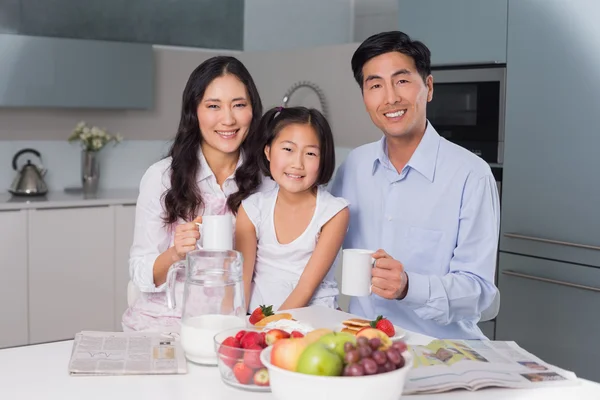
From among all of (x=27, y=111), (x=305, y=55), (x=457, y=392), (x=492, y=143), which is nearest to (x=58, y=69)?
(x=27, y=111)

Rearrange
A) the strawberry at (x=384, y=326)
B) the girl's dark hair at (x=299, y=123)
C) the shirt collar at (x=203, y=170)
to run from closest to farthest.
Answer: the strawberry at (x=384, y=326), the girl's dark hair at (x=299, y=123), the shirt collar at (x=203, y=170)

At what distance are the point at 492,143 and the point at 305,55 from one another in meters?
1.48

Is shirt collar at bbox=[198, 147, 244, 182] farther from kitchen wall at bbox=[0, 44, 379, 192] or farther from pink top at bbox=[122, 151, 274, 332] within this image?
kitchen wall at bbox=[0, 44, 379, 192]

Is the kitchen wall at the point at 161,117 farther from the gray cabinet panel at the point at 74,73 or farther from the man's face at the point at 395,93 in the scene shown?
the man's face at the point at 395,93

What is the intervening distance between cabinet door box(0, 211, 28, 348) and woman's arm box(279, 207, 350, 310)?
7.56ft

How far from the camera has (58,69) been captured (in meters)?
4.24

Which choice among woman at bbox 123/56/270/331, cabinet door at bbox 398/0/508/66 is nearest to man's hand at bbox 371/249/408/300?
woman at bbox 123/56/270/331

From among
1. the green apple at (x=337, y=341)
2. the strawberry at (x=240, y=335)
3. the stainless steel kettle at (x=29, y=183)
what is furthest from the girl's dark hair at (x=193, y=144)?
the stainless steel kettle at (x=29, y=183)

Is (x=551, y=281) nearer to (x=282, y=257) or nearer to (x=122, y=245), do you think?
(x=282, y=257)

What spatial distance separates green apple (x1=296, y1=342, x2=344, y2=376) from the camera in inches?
49.9

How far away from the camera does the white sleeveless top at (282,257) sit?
228cm

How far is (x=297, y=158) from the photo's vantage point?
2244 millimetres

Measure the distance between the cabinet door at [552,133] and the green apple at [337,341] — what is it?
1.87 m

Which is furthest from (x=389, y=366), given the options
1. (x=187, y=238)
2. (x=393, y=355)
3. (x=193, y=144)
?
(x=193, y=144)
